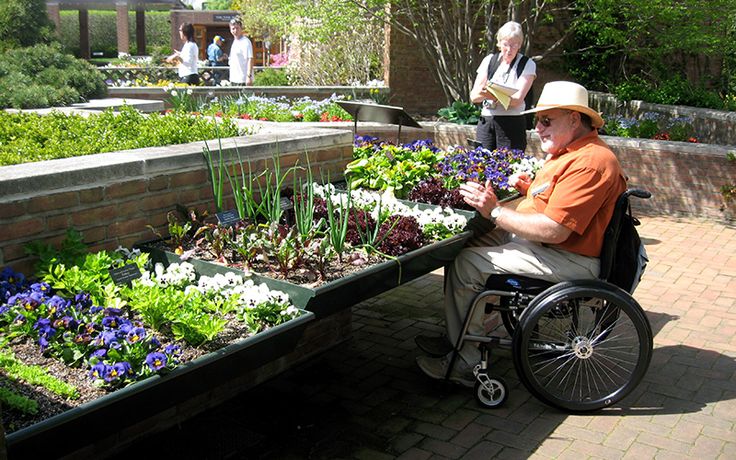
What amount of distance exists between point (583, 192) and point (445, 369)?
1.26 metres

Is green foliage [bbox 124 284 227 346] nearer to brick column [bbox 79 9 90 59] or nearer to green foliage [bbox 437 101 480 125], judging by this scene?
green foliage [bbox 437 101 480 125]

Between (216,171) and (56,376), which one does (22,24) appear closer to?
(216,171)

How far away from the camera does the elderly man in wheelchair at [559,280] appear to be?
158 inches

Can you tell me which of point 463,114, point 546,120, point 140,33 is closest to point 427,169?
point 546,120

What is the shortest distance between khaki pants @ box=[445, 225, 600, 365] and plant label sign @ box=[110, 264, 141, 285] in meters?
1.74

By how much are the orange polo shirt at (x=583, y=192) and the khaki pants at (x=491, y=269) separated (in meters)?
0.07

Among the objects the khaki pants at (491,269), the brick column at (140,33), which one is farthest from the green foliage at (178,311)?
the brick column at (140,33)

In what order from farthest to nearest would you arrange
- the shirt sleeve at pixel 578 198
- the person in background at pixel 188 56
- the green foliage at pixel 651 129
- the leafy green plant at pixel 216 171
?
1. the person in background at pixel 188 56
2. the green foliage at pixel 651 129
3. the leafy green plant at pixel 216 171
4. the shirt sleeve at pixel 578 198

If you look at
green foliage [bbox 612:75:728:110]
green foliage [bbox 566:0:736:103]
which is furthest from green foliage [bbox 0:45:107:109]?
green foliage [bbox 612:75:728:110]

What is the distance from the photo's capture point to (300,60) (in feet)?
53.0

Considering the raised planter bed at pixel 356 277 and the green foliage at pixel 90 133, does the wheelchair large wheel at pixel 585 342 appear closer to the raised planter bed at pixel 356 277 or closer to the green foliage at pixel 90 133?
the raised planter bed at pixel 356 277

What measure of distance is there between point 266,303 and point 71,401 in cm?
91

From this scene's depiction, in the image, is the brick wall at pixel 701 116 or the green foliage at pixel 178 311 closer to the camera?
the green foliage at pixel 178 311

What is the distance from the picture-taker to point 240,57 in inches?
487
